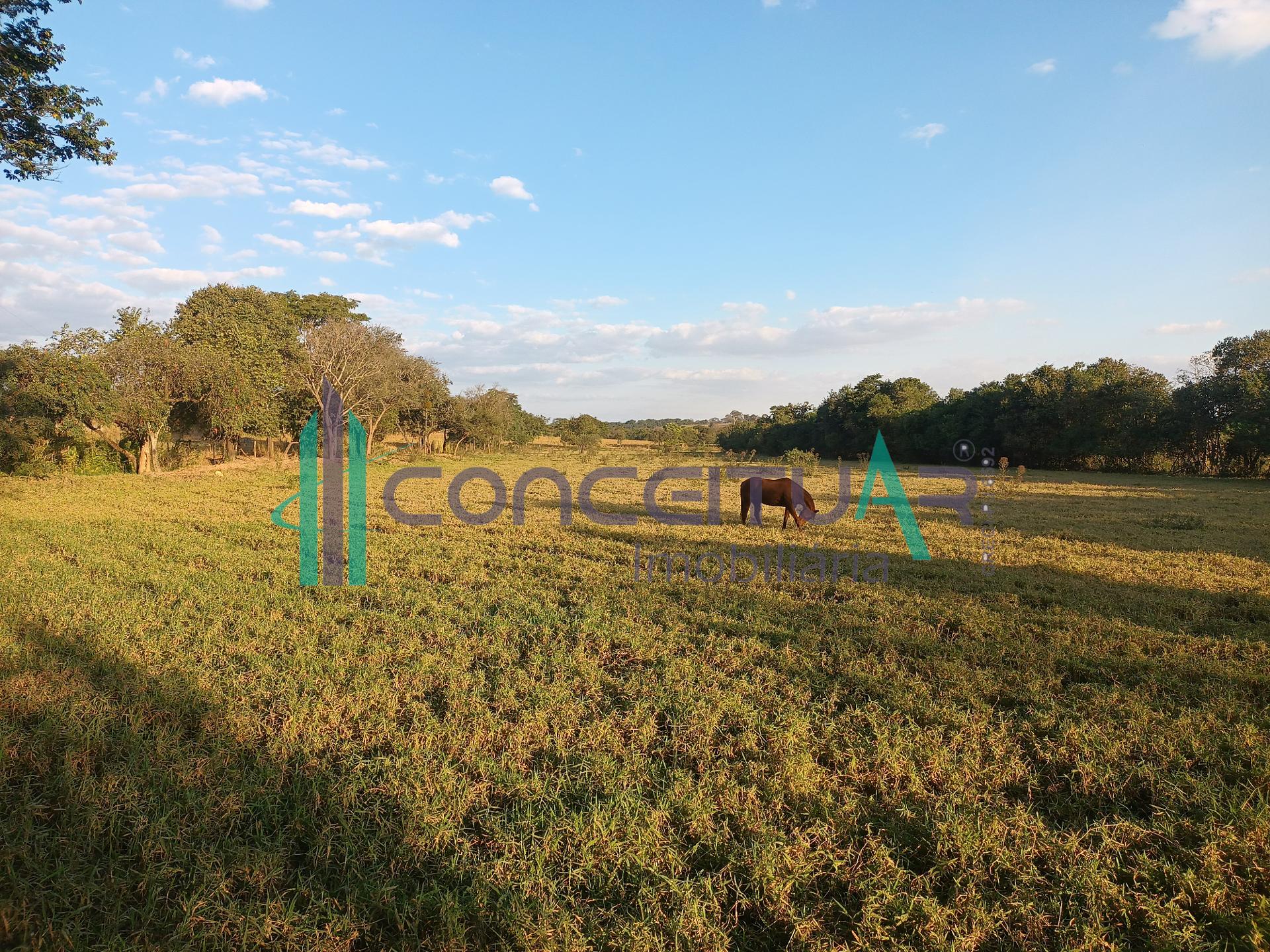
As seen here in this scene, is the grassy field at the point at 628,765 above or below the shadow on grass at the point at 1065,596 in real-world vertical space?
below

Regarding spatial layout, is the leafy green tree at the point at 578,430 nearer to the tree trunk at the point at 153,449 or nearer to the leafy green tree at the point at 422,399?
the leafy green tree at the point at 422,399

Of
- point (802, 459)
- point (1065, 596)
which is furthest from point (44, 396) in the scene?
point (802, 459)

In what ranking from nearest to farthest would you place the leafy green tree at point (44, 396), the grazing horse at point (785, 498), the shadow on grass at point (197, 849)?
the shadow on grass at point (197, 849)
the grazing horse at point (785, 498)
the leafy green tree at point (44, 396)

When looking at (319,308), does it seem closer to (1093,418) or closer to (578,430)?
(578,430)

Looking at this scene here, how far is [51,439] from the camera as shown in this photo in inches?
644

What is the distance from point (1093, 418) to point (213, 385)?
42.4 meters

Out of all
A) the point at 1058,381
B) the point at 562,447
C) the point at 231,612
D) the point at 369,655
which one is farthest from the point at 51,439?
the point at 1058,381

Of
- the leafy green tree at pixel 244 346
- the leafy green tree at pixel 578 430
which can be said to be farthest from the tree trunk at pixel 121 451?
the leafy green tree at pixel 578 430

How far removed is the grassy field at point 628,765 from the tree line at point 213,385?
Answer: 12200 mm

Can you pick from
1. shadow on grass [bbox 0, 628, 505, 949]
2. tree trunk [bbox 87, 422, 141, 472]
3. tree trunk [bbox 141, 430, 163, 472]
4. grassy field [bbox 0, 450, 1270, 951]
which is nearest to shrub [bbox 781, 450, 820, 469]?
grassy field [bbox 0, 450, 1270, 951]

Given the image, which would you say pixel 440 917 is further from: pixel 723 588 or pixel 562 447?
pixel 562 447

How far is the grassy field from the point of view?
2.33m

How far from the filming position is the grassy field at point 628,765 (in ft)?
7.64

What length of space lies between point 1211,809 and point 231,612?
7592 mm
